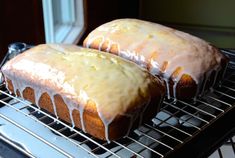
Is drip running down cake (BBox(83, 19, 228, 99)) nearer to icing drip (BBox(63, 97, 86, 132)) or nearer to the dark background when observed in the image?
icing drip (BBox(63, 97, 86, 132))

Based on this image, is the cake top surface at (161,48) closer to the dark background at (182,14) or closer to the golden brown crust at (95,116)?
the golden brown crust at (95,116)

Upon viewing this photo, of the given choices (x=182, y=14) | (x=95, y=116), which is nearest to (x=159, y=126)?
(x=95, y=116)

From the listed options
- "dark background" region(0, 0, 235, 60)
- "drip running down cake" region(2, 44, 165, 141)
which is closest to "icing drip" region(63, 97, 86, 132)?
"drip running down cake" region(2, 44, 165, 141)

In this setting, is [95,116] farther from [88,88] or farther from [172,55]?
[172,55]

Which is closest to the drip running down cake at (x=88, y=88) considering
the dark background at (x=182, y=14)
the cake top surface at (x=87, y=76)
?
the cake top surface at (x=87, y=76)

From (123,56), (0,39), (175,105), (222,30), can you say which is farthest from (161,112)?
(222,30)
